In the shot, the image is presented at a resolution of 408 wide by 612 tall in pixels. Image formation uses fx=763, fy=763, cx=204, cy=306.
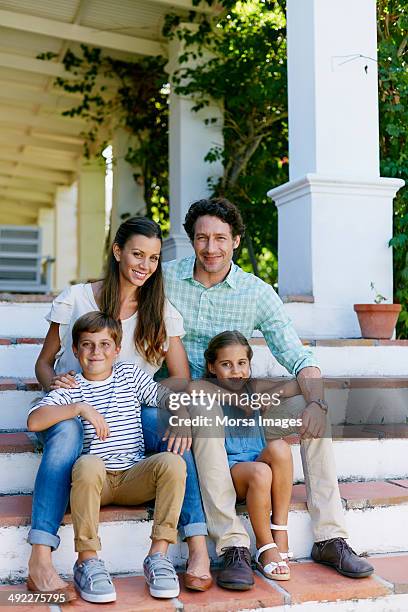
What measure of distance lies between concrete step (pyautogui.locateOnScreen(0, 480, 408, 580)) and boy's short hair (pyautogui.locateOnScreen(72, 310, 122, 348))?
0.50 m

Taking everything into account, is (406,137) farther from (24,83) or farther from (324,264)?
(24,83)

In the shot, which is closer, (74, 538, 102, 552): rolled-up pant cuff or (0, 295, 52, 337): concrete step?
(74, 538, 102, 552): rolled-up pant cuff

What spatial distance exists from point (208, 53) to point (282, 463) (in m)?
4.26

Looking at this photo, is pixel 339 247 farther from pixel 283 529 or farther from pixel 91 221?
pixel 91 221

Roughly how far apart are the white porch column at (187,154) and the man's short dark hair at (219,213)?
294 cm

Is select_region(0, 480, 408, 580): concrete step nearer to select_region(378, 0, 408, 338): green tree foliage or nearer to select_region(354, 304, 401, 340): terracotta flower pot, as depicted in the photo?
select_region(354, 304, 401, 340): terracotta flower pot

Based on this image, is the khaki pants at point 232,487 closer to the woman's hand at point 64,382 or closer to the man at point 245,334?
the man at point 245,334

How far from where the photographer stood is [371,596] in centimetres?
209

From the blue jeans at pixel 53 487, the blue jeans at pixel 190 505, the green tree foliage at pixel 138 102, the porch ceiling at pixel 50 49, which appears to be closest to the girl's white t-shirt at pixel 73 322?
the blue jeans at pixel 190 505

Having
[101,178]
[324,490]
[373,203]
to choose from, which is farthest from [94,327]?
[101,178]

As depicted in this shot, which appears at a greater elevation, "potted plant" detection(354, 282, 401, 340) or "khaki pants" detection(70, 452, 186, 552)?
"potted plant" detection(354, 282, 401, 340)

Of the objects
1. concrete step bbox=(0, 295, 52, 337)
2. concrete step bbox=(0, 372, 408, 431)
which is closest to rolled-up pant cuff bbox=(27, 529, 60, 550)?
concrete step bbox=(0, 372, 408, 431)

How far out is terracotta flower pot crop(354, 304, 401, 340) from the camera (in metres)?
3.53

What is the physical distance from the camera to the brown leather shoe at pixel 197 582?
2.04 m
